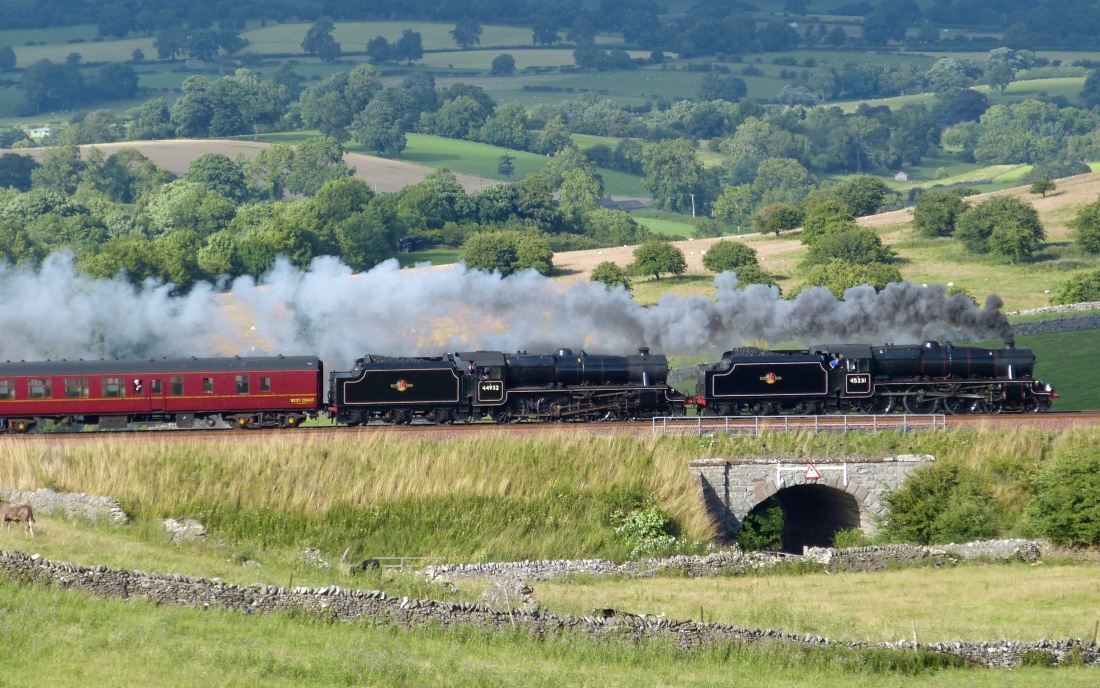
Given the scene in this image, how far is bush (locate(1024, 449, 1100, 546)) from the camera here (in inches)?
1757

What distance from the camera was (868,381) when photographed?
58.0 meters

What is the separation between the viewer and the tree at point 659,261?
126 metres

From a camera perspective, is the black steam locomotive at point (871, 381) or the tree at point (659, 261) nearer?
the black steam locomotive at point (871, 381)

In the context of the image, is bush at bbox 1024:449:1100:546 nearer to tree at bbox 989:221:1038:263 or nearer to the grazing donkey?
the grazing donkey

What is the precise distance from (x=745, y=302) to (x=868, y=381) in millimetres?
12341

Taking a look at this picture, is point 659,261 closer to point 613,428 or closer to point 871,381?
point 871,381

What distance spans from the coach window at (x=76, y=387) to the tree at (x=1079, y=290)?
73735 mm

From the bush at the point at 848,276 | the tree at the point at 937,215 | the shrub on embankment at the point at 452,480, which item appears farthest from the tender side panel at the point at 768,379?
the tree at the point at 937,215

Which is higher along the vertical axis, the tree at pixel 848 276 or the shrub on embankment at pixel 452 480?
the tree at pixel 848 276

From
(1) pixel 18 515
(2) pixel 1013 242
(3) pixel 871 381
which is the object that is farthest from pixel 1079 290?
(1) pixel 18 515

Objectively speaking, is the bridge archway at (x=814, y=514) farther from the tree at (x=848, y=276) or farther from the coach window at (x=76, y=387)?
the tree at (x=848, y=276)

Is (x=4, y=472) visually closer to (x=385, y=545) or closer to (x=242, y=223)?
(x=385, y=545)

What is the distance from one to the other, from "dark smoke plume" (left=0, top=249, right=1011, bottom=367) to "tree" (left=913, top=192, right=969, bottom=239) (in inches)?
2636

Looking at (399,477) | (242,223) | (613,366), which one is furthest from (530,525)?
(242,223)
